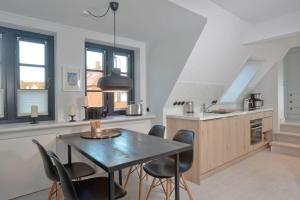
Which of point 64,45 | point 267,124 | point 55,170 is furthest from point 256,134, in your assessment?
point 64,45

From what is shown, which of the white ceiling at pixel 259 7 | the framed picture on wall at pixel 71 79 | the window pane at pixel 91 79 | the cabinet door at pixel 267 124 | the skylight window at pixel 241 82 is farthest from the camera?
the skylight window at pixel 241 82

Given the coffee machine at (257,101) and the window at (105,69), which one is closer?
the window at (105,69)

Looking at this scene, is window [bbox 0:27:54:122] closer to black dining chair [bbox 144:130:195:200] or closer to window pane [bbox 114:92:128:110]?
window pane [bbox 114:92:128:110]

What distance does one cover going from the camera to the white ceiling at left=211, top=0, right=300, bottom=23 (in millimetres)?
2516

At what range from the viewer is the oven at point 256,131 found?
13.2ft

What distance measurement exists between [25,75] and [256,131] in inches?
170

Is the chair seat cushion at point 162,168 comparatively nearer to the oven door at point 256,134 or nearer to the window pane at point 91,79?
the window pane at point 91,79

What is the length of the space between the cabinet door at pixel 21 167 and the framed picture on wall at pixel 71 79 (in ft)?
2.37

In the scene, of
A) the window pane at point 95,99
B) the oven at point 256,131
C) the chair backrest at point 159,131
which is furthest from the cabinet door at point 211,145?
the window pane at point 95,99

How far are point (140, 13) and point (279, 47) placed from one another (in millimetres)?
3497

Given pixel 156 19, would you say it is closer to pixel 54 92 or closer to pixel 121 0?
pixel 121 0

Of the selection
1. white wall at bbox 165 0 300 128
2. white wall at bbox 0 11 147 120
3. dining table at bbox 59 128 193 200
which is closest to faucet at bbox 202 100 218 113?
white wall at bbox 165 0 300 128

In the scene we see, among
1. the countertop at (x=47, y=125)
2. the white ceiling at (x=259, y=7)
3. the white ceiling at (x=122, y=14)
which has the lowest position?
the countertop at (x=47, y=125)

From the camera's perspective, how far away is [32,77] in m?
2.71
